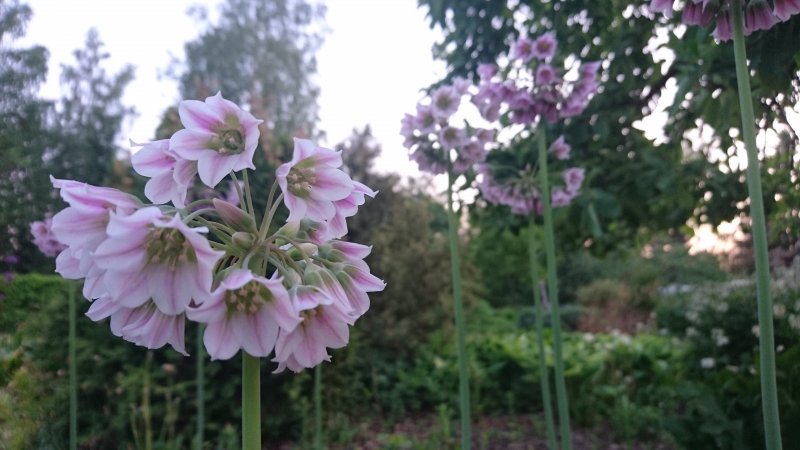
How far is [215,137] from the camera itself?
99 centimetres

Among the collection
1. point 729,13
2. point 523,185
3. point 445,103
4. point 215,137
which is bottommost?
point 215,137

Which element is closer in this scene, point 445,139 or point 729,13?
point 729,13

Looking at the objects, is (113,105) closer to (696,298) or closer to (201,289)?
(201,289)

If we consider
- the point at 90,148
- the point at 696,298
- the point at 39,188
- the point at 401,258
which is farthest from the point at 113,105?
the point at 696,298

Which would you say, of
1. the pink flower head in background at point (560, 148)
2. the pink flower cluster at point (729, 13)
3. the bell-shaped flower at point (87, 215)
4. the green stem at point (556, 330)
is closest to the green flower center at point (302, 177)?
the bell-shaped flower at point (87, 215)

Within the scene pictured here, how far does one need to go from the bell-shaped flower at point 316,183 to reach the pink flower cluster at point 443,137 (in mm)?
2034

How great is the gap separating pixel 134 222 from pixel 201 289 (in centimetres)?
12

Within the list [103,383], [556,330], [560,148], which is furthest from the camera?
[103,383]

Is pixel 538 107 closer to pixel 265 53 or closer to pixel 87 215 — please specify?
Result: pixel 87 215

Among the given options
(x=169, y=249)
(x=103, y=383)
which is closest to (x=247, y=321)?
(x=169, y=249)

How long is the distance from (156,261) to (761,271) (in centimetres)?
136

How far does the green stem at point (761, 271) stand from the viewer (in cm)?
146

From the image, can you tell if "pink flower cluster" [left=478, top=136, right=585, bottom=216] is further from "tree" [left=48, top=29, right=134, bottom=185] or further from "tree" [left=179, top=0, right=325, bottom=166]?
"tree" [left=179, top=0, right=325, bottom=166]

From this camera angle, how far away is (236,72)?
1388cm
